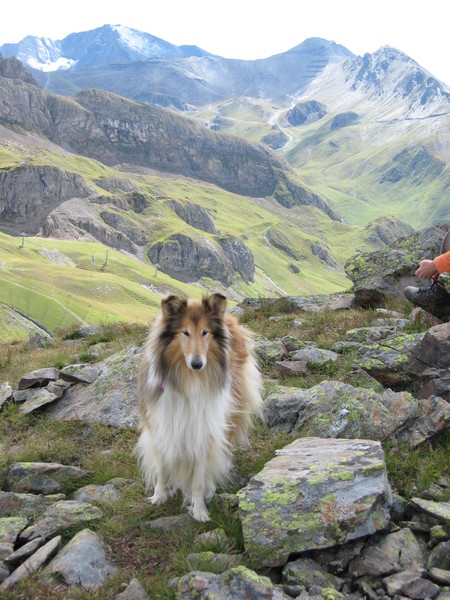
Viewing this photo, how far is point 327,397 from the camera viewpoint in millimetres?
7375

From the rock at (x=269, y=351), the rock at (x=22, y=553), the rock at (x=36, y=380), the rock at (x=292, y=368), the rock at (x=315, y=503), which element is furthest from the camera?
the rock at (x=36, y=380)

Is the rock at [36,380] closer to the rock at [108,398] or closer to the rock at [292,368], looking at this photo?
the rock at [108,398]

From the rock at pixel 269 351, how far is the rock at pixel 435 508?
5819 mm

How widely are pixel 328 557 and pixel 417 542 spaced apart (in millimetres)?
972

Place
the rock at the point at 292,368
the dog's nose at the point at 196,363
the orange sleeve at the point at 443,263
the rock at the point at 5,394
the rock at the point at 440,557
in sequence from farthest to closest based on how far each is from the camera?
the rock at the point at 5,394 < the rock at the point at 292,368 < the orange sleeve at the point at 443,263 < the dog's nose at the point at 196,363 < the rock at the point at 440,557

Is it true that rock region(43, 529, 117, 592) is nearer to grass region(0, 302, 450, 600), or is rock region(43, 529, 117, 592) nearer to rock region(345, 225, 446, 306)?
grass region(0, 302, 450, 600)

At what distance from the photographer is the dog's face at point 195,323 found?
20.2ft

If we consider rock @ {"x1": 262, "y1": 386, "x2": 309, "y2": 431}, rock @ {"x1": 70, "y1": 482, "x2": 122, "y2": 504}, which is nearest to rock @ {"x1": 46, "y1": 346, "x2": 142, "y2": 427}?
rock @ {"x1": 70, "y1": 482, "x2": 122, "y2": 504}

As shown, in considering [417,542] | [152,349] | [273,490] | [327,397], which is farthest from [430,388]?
[152,349]

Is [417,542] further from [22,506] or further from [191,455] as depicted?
[22,506]

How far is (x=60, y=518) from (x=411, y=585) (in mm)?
4226

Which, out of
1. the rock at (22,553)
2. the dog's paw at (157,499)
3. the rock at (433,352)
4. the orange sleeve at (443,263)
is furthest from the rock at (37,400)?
the orange sleeve at (443,263)

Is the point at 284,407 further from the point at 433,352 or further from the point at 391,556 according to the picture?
the point at 391,556

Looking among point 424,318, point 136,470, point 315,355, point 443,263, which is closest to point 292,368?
point 315,355
